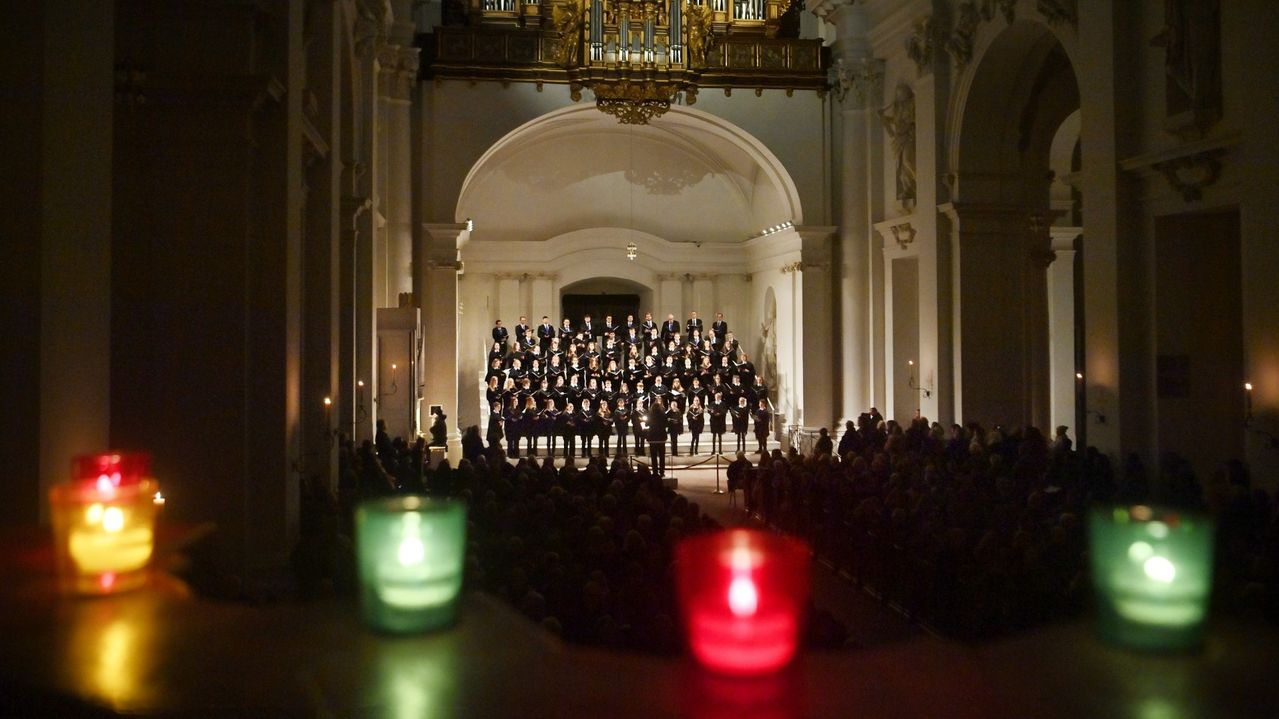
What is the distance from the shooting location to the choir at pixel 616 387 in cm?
2283

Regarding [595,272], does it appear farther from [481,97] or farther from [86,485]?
[86,485]

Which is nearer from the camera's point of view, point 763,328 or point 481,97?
point 481,97

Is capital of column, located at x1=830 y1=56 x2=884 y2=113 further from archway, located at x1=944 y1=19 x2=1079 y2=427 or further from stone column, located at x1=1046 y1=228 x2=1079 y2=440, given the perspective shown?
stone column, located at x1=1046 y1=228 x2=1079 y2=440

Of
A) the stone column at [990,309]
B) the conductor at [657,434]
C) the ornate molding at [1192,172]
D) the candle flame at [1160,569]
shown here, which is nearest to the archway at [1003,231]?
the stone column at [990,309]

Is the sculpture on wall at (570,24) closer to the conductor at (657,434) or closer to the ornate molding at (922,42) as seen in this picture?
the ornate molding at (922,42)

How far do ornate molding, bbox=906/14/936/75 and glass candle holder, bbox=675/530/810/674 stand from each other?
1773 centimetres

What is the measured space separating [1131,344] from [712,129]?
1256 centimetres

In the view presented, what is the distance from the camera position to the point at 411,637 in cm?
323

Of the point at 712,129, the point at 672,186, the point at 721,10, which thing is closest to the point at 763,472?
the point at 712,129

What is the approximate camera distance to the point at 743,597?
284 cm

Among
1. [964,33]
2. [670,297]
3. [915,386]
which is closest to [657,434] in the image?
[915,386]

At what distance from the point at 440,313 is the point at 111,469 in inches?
749

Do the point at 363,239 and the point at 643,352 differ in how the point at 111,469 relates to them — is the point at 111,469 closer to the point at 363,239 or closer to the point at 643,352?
the point at 363,239

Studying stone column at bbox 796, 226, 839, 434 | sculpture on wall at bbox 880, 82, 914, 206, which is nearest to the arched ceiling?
stone column at bbox 796, 226, 839, 434
